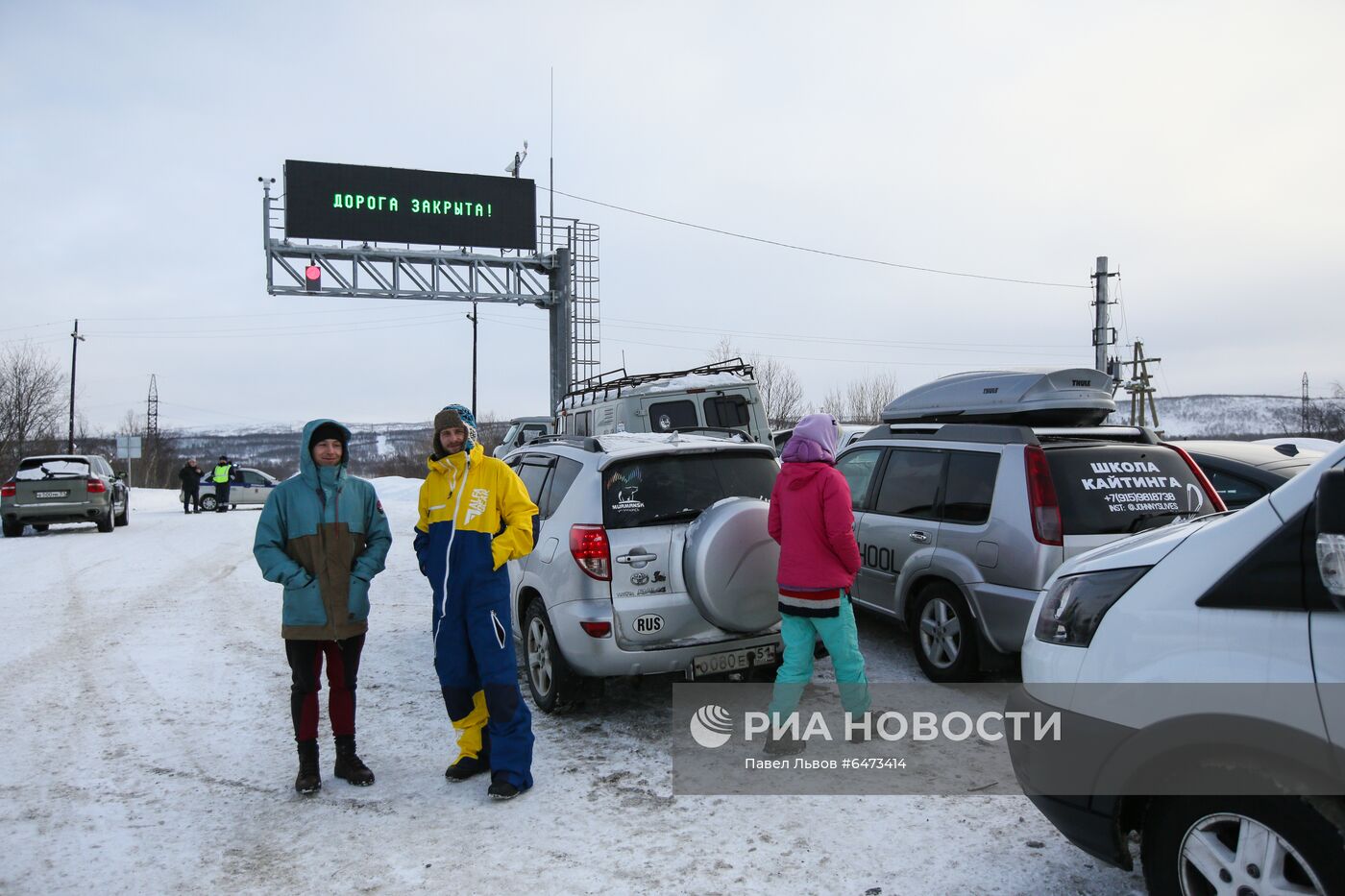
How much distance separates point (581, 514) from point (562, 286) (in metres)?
24.8

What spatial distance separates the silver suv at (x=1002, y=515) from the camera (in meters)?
5.17

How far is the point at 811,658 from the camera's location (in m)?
4.64

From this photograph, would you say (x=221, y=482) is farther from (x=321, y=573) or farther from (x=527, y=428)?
(x=321, y=573)

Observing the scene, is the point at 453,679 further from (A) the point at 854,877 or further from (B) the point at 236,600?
(B) the point at 236,600

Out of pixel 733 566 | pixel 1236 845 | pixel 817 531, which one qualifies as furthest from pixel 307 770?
pixel 1236 845

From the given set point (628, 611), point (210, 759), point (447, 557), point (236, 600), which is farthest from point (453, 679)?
point (236, 600)

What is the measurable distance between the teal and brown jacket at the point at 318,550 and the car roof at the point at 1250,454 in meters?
6.97

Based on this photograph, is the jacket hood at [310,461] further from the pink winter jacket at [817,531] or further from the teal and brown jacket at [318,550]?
the pink winter jacket at [817,531]

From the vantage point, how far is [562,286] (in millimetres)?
28969

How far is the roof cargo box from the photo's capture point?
5848mm

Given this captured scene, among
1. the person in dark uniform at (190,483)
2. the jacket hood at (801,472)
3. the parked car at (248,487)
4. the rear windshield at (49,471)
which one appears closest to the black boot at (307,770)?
the jacket hood at (801,472)

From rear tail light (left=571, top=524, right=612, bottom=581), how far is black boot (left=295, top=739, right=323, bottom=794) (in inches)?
65.3

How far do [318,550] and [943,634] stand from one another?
13.1 ft

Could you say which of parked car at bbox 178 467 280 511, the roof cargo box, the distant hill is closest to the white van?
the roof cargo box
